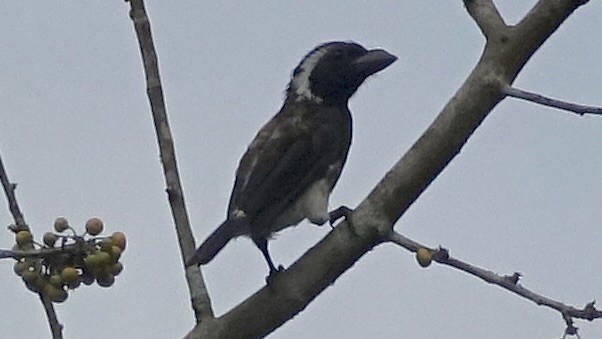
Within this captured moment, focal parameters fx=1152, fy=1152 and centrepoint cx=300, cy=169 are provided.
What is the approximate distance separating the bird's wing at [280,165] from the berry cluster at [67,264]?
1.15 meters

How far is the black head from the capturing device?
4.54 metres

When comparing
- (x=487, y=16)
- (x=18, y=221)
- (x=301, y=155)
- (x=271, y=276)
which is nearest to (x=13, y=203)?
(x=18, y=221)

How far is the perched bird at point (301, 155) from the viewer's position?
3725 millimetres

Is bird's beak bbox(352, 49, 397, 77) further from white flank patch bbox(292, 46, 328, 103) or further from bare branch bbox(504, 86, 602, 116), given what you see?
bare branch bbox(504, 86, 602, 116)

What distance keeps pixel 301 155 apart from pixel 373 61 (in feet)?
2.45

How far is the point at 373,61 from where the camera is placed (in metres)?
4.55

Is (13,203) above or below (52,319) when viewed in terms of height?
above

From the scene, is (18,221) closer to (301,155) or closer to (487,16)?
(487,16)

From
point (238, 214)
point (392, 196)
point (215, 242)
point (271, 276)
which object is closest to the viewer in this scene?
point (392, 196)

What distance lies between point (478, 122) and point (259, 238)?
1.30 meters

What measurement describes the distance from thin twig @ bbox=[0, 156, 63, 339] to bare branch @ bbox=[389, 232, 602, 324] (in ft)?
2.63

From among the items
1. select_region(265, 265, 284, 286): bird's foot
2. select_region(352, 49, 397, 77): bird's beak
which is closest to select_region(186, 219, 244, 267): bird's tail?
select_region(265, 265, 284, 286): bird's foot

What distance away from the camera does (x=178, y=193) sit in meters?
3.12

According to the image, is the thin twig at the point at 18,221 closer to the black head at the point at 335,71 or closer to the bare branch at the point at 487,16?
the bare branch at the point at 487,16
